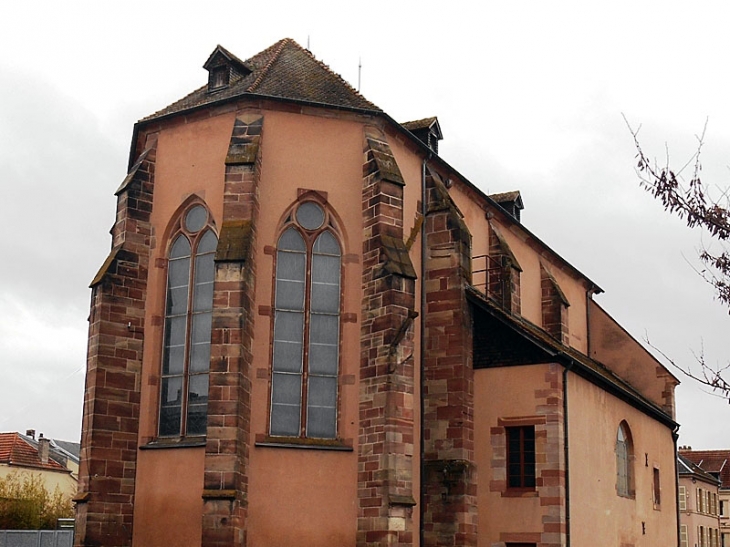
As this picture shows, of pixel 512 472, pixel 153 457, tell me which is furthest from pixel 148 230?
pixel 512 472

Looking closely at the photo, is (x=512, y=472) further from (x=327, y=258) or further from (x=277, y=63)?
(x=277, y=63)

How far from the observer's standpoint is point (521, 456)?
69.8ft

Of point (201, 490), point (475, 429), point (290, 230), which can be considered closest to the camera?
point (201, 490)

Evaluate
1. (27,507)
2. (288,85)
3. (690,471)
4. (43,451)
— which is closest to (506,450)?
(288,85)

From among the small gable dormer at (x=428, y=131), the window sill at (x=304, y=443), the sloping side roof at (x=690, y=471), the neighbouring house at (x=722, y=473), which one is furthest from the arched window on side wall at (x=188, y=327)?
the neighbouring house at (x=722, y=473)

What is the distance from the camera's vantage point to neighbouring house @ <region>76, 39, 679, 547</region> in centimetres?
1869

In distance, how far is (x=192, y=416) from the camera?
63.6ft

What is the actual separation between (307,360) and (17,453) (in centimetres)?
3948

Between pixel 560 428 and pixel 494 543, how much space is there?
112 inches

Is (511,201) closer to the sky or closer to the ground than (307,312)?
closer to the sky

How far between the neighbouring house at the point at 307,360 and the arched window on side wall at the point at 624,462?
148cm

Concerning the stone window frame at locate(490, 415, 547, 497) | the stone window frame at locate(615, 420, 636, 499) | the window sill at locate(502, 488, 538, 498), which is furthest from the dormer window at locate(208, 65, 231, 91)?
the stone window frame at locate(615, 420, 636, 499)

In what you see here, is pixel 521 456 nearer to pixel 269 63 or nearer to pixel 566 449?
pixel 566 449

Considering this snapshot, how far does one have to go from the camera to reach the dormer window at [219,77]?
72.3ft
